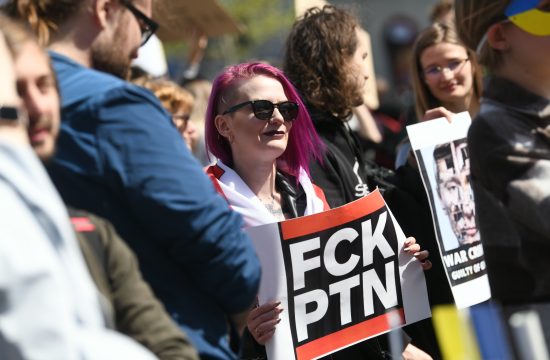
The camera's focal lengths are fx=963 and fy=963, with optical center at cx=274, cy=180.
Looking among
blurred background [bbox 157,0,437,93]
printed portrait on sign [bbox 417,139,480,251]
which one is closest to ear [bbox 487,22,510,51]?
printed portrait on sign [bbox 417,139,480,251]

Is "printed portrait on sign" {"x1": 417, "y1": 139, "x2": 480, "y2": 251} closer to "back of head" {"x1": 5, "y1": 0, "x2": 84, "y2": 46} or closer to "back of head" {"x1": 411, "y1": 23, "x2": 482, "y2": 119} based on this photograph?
"back of head" {"x1": 411, "y1": 23, "x2": 482, "y2": 119}

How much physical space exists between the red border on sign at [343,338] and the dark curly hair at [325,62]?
1032 mm

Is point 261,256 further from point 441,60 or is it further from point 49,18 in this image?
point 441,60

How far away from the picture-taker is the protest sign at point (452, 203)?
3.83m

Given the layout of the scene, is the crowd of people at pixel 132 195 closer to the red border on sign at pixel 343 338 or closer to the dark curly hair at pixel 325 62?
the red border on sign at pixel 343 338

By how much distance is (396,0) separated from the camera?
3144 cm

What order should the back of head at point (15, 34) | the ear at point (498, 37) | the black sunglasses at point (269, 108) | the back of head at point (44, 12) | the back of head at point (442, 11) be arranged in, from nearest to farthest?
1. the back of head at point (15, 34)
2. the back of head at point (44, 12)
3. the ear at point (498, 37)
4. the black sunglasses at point (269, 108)
5. the back of head at point (442, 11)

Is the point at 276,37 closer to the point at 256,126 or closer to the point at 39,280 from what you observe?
the point at 256,126

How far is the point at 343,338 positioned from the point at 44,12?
1603 mm

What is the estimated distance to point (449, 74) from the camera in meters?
4.80

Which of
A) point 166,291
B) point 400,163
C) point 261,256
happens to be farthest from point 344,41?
point 166,291

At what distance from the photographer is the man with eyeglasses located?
7.41 feet

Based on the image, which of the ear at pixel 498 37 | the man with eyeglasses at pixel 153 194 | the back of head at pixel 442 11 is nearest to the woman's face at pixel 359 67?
the ear at pixel 498 37

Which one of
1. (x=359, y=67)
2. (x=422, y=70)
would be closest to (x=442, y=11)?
(x=422, y=70)
